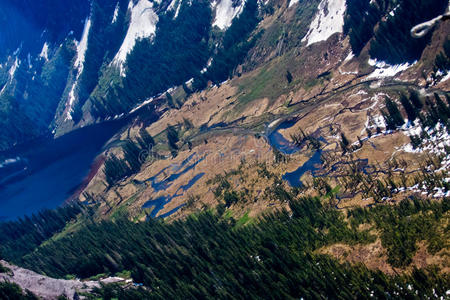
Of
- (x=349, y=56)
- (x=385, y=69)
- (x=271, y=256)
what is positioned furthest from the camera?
(x=349, y=56)

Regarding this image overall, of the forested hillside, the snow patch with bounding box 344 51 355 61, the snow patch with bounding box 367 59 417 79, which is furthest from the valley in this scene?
the snow patch with bounding box 344 51 355 61

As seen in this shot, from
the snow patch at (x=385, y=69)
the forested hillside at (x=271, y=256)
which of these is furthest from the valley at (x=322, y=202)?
the snow patch at (x=385, y=69)

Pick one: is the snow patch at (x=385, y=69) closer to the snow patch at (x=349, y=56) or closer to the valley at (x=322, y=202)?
the valley at (x=322, y=202)

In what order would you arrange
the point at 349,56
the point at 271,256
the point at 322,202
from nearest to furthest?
the point at 271,256, the point at 322,202, the point at 349,56

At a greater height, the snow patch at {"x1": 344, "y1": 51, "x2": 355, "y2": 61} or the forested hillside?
the snow patch at {"x1": 344, "y1": 51, "x2": 355, "y2": 61}

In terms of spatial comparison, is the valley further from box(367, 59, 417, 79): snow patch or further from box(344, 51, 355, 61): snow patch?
box(344, 51, 355, 61): snow patch

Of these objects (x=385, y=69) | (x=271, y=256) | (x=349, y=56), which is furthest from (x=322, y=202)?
(x=349, y=56)

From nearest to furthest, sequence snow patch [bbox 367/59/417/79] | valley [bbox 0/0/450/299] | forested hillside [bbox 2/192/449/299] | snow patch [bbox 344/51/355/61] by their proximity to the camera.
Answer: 1. forested hillside [bbox 2/192/449/299]
2. valley [bbox 0/0/450/299]
3. snow patch [bbox 367/59/417/79]
4. snow patch [bbox 344/51/355/61]

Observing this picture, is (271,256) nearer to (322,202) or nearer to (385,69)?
(322,202)

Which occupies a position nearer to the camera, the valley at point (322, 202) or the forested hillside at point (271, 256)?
the forested hillside at point (271, 256)
